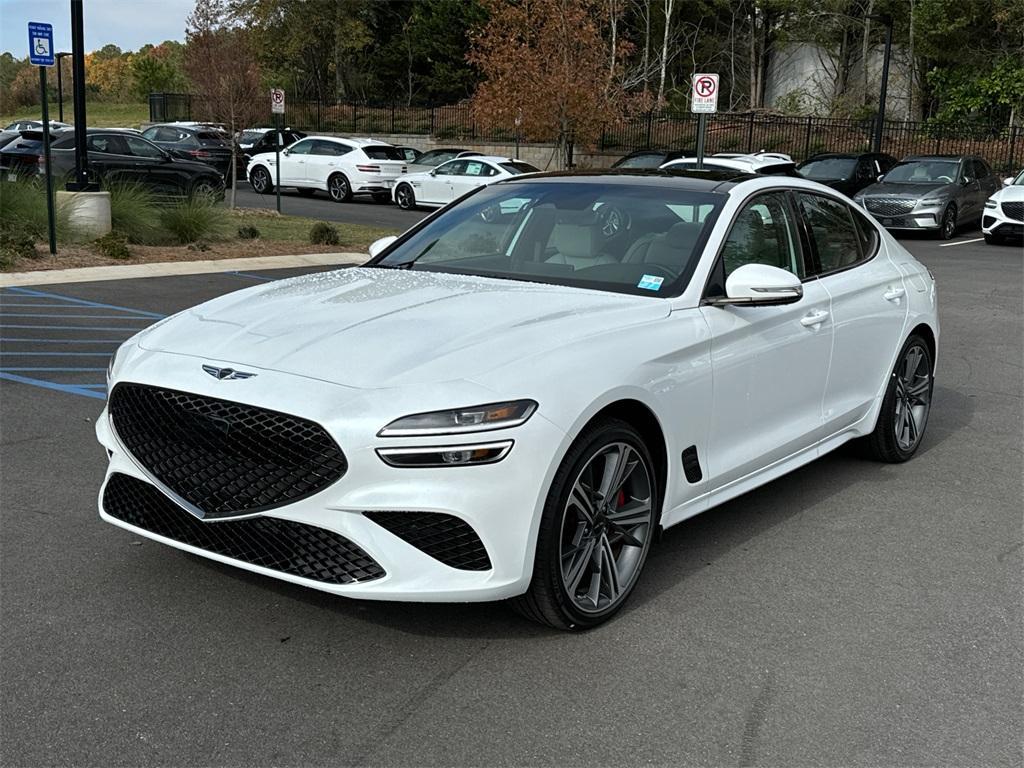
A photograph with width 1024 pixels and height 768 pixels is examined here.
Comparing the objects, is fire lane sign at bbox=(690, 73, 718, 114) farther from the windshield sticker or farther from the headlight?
the headlight

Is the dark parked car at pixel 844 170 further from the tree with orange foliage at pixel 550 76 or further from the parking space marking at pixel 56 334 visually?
the parking space marking at pixel 56 334

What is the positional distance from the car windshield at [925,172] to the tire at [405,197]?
1100cm

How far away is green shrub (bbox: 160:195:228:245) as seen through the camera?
640 inches

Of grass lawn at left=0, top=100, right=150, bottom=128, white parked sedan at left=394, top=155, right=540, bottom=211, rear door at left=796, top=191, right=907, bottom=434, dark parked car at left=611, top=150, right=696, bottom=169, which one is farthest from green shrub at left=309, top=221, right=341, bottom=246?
grass lawn at left=0, top=100, right=150, bottom=128

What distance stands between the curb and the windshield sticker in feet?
28.1

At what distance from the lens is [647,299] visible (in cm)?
459

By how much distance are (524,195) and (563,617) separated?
2.41 m

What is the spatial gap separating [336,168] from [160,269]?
15.1m

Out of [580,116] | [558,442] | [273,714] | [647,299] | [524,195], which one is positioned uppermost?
[580,116]

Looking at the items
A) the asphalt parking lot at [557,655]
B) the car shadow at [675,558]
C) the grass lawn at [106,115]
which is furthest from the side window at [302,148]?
the grass lawn at [106,115]

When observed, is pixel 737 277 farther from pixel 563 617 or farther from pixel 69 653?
pixel 69 653

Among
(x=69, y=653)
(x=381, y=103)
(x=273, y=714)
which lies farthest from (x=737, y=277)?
(x=381, y=103)

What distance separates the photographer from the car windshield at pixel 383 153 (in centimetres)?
2839

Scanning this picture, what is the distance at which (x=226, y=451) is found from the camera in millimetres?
3758
